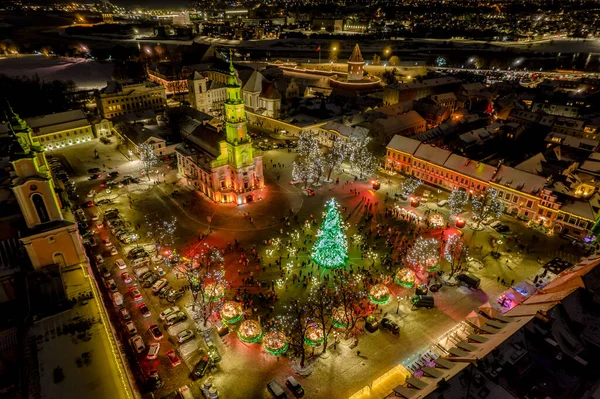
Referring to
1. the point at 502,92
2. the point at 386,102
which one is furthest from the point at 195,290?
the point at 502,92

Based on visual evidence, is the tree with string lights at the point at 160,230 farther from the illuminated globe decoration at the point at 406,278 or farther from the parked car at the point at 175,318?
the illuminated globe decoration at the point at 406,278

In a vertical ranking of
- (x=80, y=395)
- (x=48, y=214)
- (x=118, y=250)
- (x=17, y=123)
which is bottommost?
(x=118, y=250)

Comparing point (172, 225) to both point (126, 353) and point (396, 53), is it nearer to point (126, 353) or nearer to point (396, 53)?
point (126, 353)

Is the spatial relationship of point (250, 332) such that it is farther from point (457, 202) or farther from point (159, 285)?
point (457, 202)

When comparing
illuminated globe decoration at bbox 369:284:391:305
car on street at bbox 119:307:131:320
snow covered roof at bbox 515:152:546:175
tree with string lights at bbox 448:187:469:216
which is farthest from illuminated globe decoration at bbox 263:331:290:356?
snow covered roof at bbox 515:152:546:175

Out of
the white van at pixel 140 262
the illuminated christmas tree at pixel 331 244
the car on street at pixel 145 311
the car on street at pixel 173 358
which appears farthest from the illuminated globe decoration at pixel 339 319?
the white van at pixel 140 262

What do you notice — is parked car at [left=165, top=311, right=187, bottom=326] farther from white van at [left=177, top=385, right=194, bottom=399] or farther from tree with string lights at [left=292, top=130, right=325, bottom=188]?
tree with string lights at [left=292, top=130, right=325, bottom=188]

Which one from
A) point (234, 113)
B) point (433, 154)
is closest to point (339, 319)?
point (234, 113)
